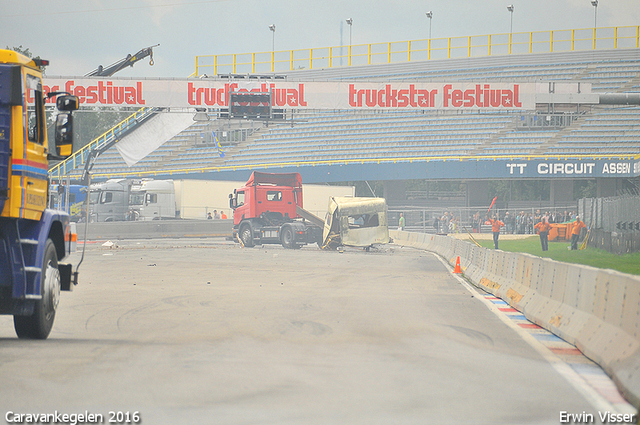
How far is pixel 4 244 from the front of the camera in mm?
7762

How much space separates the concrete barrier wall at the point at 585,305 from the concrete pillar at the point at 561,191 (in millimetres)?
40503

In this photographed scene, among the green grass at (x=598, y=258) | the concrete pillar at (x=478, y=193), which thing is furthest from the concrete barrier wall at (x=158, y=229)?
the concrete pillar at (x=478, y=193)

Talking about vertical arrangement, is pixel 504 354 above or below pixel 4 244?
below

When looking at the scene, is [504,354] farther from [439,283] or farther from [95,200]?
[95,200]

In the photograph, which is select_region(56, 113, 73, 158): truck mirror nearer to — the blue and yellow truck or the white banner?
the blue and yellow truck

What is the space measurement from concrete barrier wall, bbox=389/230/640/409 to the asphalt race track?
52 cm

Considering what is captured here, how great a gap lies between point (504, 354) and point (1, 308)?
17.1 ft

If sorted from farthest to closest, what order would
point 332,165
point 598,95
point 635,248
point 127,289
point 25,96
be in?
point 332,165
point 598,95
point 635,248
point 127,289
point 25,96

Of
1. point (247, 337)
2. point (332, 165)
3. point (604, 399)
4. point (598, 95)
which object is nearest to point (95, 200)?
point (332, 165)

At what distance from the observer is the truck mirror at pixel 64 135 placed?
848 centimetres

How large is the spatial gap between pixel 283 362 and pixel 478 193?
162ft

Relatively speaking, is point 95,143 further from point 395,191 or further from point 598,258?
point 598,258

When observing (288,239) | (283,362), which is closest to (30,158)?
(283,362)

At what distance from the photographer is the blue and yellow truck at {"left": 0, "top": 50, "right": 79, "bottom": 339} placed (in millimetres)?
7742
